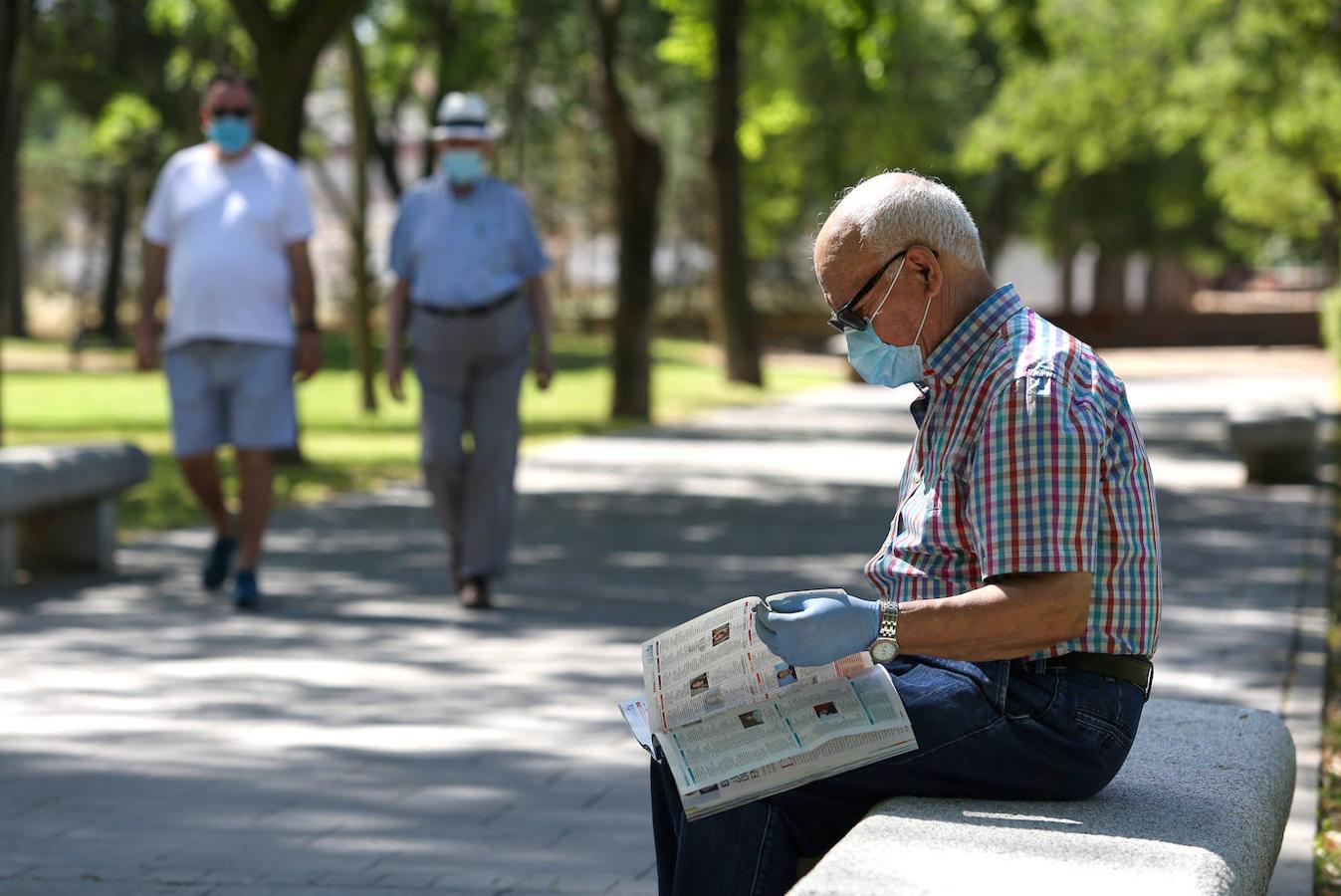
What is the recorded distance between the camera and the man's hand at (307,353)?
28.3 feet

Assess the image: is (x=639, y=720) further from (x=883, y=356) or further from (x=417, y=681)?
(x=417, y=681)

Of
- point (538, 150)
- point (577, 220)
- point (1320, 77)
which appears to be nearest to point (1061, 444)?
point (1320, 77)

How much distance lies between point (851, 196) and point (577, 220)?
205 ft

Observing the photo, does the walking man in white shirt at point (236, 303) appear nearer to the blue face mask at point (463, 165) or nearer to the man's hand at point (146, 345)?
the man's hand at point (146, 345)

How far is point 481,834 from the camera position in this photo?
5.04 m

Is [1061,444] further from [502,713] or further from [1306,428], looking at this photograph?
[1306,428]

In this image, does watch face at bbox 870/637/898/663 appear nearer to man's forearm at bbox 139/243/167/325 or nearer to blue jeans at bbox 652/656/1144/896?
blue jeans at bbox 652/656/1144/896

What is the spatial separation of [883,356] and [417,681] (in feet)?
12.7

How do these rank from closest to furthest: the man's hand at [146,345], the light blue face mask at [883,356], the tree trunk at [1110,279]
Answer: the light blue face mask at [883,356] → the man's hand at [146,345] → the tree trunk at [1110,279]

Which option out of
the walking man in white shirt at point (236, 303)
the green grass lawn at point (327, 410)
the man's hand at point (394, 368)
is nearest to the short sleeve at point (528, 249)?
the man's hand at point (394, 368)

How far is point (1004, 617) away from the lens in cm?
312

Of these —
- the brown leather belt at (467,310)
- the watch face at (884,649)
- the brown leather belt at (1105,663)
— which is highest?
the brown leather belt at (467,310)

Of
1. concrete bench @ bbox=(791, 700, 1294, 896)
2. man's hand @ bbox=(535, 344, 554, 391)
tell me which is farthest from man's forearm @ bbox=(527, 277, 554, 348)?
concrete bench @ bbox=(791, 700, 1294, 896)

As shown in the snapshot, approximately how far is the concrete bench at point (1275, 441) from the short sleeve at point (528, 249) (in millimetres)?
7422
